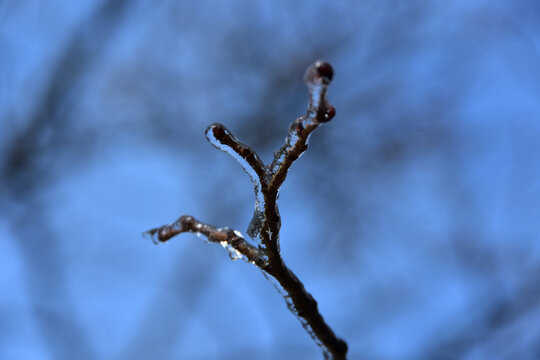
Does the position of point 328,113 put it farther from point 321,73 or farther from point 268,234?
point 268,234

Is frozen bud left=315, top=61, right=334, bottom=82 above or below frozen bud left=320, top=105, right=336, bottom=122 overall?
above

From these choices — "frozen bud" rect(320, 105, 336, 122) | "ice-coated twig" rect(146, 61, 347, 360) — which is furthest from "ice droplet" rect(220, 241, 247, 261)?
"frozen bud" rect(320, 105, 336, 122)

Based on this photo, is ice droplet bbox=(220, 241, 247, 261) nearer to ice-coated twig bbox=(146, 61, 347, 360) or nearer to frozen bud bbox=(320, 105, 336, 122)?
ice-coated twig bbox=(146, 61, 347, 360)

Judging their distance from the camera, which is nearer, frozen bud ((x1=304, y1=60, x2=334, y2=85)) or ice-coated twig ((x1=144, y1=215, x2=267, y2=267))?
frozen bud ((x1=304, y1=60, x2=334, y2=85))

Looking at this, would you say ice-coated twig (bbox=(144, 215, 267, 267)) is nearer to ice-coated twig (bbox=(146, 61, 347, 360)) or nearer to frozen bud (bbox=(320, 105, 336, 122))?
ice-coated twig (bbox=(146, 61, 347, 360))

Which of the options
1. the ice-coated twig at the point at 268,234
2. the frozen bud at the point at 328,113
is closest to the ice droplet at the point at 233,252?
the ice-coated twig at the point at 268,234

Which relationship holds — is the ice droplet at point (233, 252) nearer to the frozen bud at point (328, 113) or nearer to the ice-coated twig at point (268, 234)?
the ice-coated twig at point (268, 234)

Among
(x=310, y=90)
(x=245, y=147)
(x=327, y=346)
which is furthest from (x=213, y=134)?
(x=327, y=346)

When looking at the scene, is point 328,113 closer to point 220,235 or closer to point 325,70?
point 325,70

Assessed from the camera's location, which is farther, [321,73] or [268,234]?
[268,234]

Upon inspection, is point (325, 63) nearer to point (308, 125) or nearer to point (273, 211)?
point (308, 125)

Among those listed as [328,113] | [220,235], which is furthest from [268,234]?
[328,113]
